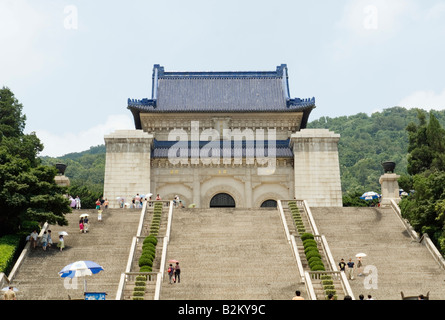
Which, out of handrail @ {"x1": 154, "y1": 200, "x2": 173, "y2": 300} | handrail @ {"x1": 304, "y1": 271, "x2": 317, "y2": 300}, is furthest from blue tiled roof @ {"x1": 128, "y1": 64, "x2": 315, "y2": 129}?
handrail @ {"x1": 304, "y1": 271, "x2": 317, "y2": 300}

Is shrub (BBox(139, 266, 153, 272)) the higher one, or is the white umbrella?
shrub (BBox(139, 266, 153, 272))

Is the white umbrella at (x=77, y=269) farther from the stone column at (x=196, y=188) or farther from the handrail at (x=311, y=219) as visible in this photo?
the stone column at (x=196, y=188)

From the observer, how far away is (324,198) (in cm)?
4262

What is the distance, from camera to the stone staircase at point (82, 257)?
22422 mm

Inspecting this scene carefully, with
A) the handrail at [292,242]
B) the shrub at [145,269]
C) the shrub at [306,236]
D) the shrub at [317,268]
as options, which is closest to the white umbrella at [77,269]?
the shrub at [145,269]

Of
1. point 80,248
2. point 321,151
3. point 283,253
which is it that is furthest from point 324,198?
point 80,248

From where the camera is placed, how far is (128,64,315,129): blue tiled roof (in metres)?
47.5

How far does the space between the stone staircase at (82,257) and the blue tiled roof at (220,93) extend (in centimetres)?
1661

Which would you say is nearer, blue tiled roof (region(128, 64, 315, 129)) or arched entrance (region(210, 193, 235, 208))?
arched entrance (region(210, 193, 235, 208))

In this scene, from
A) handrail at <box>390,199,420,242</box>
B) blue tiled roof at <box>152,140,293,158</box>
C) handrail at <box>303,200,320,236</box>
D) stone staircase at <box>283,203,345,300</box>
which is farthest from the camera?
blue tiled roof at <box>152,140,293,158</box>

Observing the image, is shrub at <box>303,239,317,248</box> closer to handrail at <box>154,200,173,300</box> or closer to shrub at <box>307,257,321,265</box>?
shrub at <box>307,257,321,265</box>

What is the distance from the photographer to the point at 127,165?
43375 mm

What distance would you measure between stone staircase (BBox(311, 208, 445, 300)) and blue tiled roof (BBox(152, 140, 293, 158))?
11.5 meters

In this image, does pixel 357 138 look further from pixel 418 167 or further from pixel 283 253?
pixel 283 253
